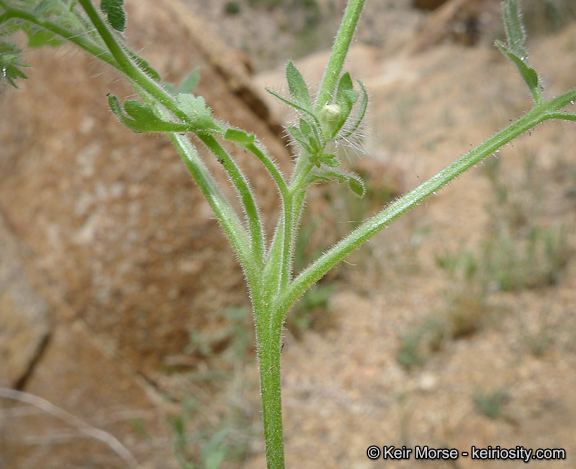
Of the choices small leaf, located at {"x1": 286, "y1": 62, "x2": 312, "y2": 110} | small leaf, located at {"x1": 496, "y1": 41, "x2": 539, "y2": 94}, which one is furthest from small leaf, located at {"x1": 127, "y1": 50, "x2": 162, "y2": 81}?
small leaf, located at {"x1": 496, "y1": 41, "x2": 539, "y2": 94}

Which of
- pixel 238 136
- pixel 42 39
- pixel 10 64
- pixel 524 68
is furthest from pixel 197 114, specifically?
pixel 524 68

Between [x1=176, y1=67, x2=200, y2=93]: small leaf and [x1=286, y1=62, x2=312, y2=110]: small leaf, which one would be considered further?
[x1=176, y1=67, x2=200, y2=93]: small leaf

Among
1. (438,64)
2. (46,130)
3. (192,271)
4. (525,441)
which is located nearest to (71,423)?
(192,271)

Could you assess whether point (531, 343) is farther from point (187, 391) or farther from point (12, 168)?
point (12, 168)

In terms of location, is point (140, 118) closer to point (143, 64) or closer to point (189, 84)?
point (143, 64)

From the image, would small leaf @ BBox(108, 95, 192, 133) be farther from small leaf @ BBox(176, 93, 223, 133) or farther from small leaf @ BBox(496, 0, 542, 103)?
small leaf @ BBox(496, 0, 542, 103)

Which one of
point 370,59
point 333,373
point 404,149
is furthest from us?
point 370,59
